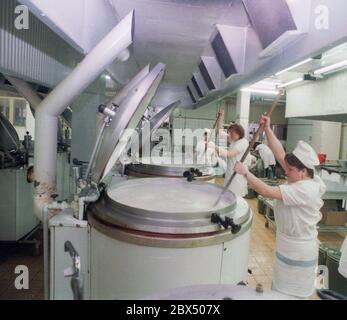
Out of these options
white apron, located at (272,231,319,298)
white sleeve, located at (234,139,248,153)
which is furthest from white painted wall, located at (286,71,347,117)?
white apron, located at (272,231,319,298)

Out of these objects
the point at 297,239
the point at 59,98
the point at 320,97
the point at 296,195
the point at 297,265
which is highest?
the point at 320,97

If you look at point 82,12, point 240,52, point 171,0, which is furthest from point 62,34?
point 240,52

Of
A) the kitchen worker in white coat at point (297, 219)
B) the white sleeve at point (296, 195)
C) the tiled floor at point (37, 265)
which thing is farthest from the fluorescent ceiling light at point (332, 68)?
the tiled floor at point (37, 265)

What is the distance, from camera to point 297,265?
1594 millimetres

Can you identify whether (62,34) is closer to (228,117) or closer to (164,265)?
(164,265)

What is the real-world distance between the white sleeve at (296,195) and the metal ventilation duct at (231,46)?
1.07m

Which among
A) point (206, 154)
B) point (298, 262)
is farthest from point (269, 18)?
point (206, 154)

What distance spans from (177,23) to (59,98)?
3.53 ft

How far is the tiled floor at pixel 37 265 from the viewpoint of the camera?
80.4 inches

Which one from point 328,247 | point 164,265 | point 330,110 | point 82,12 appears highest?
point 82,12

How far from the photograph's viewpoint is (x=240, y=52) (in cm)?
207

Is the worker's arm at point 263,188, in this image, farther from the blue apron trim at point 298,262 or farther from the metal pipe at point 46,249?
the metal pipe at point 46,249

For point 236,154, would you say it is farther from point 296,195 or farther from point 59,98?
point 59,98
